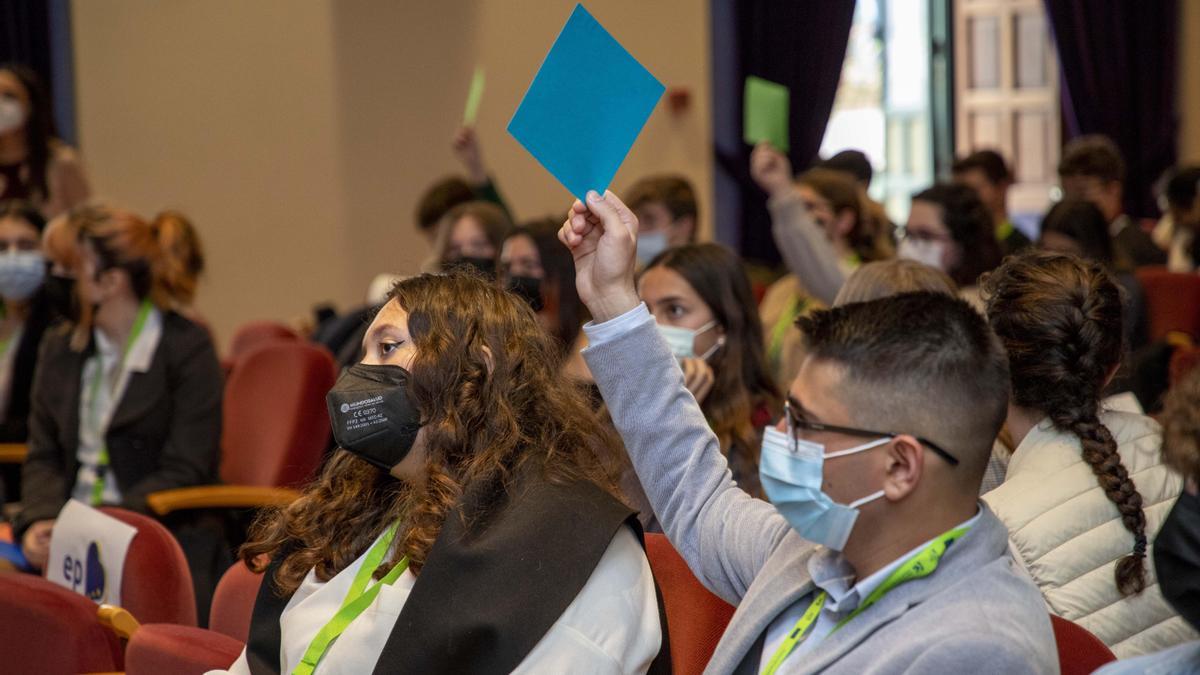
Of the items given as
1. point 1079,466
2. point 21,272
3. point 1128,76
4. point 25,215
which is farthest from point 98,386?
point 1128,76

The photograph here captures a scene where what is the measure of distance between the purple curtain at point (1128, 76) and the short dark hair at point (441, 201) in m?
4.74

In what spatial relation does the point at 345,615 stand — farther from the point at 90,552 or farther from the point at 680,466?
the point at 90,552

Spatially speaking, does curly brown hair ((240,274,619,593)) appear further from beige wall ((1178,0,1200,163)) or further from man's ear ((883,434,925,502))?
beige wall ((1178,0,1200,163))

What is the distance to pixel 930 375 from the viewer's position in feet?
4.93

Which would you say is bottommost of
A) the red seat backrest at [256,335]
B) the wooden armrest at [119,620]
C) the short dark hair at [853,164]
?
the red seat backrest at [256,335]

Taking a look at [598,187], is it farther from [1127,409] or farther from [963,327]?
[1127,409]

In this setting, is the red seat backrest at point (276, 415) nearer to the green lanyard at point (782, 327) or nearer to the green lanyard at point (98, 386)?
the green lanyard at point (98, 386)

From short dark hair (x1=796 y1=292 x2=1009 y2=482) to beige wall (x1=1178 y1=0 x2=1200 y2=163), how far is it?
7.82 metres

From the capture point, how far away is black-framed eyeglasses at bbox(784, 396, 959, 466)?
4.89 ft

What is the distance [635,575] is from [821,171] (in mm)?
2997

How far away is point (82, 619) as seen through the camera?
7.35ft

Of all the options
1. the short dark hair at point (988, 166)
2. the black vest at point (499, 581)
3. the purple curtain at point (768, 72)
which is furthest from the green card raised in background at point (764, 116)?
the purple curtain at point (768, 72)

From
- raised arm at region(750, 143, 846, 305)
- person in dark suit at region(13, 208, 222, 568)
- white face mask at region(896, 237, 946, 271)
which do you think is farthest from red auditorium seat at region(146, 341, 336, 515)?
white face mask at region(896, 237, 946, 271)

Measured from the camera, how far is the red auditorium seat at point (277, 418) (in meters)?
3.91
